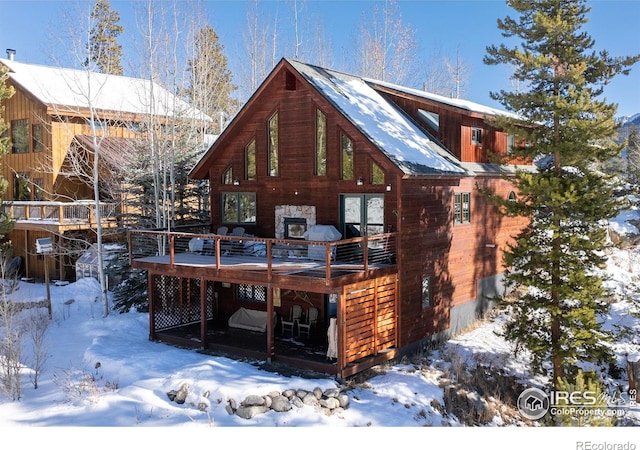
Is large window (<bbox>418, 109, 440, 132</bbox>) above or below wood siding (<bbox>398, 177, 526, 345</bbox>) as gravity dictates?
above

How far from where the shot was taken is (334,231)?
15.0 m

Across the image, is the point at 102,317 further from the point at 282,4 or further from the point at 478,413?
the point at 282,4

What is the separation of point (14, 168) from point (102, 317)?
493 inches

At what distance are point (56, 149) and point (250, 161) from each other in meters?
12.3

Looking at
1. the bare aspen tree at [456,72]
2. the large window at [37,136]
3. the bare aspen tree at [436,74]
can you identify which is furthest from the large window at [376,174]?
the bare aspen tree at [436,74]

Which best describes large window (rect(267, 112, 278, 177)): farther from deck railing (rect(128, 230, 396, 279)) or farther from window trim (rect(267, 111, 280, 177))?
deck railing (rect(128, 230, 396, 279))

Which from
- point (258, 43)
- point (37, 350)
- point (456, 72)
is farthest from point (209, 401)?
point (456, 72)

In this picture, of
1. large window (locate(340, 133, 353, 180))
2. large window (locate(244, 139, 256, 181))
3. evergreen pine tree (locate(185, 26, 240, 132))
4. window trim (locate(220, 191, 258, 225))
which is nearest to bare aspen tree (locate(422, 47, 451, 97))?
evergreen pine tree (locate(185, 26, 240, 132))

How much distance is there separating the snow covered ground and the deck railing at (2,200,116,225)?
7.66 meters

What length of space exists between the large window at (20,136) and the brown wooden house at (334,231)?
38.2 feet

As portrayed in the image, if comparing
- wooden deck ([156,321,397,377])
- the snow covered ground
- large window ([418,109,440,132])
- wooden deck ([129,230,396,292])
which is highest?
large window ([418,109,440,132])

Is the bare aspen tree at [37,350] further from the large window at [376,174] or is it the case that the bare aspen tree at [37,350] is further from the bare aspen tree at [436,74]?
the bare aspen tree at [436,74]

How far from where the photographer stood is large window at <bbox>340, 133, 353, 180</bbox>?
614 inches

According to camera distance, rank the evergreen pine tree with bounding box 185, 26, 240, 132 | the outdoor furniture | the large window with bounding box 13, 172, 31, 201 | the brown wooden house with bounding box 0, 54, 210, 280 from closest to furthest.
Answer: the outdoor furniture → the brown wooden house with bounding box 0, 54, 210, 280 → the large window with bounding box 13, 172, 31, 201 → the evergreen pine tree with bounding box 185, 26, 240, 132
